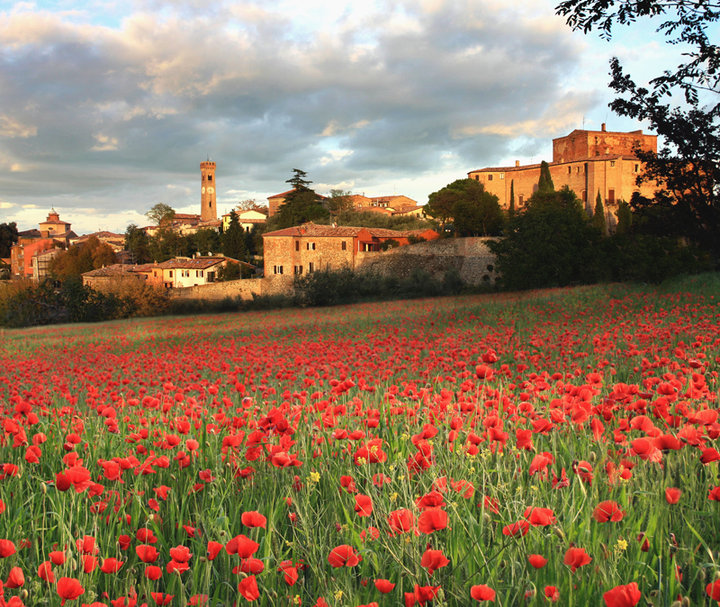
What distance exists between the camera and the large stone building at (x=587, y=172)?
7688 centimetres

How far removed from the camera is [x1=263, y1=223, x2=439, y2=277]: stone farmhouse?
203ft

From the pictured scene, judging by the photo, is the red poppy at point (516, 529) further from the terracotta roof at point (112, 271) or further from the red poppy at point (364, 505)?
the terracotta roof at point (112, 271)

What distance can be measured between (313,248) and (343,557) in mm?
61415

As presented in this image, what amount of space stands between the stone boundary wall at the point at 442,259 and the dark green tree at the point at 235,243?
81.7ft

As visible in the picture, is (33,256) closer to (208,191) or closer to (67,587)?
(208,191)

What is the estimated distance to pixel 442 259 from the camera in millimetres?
53969

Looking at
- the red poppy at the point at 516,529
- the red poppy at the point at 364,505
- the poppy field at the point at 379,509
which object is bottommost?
the poppy field at the point at 379,509

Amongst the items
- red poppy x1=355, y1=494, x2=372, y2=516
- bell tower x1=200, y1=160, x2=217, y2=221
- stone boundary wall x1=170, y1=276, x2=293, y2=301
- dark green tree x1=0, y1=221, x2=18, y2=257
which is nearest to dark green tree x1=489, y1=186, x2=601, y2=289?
red poppy x1=355, y1=494, x2=372, y2=516

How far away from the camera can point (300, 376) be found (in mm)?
7836

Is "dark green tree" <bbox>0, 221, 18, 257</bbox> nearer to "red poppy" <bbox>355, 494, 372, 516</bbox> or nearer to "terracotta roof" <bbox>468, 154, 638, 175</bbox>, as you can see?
"terracotta roof" <bbox>468, 154, 638, 175</bbox>

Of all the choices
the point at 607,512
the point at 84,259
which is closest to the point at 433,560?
the point at 607,512

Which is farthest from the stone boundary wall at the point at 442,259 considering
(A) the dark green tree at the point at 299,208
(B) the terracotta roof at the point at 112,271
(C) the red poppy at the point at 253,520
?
(C) the red poppy at the point at 253,520

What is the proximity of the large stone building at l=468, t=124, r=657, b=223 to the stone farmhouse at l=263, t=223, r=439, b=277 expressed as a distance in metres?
27.0

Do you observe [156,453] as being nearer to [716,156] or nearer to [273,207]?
[716,156]
